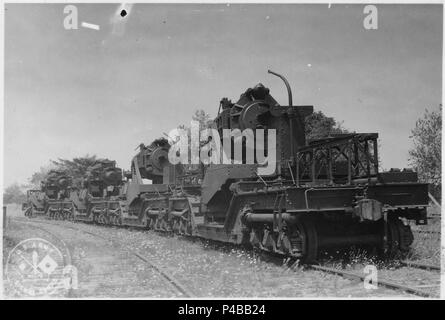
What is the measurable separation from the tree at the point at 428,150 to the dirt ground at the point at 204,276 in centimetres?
A: 1014

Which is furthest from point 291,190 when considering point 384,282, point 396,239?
point 396,239

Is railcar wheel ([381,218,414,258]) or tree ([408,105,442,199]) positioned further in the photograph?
tree ([408,105,442,199])

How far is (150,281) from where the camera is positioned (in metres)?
8.47

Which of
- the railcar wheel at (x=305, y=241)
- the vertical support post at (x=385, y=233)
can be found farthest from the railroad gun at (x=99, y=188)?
the vertical support post at (x=385, y=233)

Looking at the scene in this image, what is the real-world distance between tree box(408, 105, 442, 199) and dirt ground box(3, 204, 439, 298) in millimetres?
10137

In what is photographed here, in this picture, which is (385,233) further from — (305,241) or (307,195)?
(307,195)

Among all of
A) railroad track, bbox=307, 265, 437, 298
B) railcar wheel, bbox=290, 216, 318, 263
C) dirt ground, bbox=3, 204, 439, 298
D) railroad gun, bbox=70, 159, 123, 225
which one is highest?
railroad gun, bbox=70, 159, 123, 225

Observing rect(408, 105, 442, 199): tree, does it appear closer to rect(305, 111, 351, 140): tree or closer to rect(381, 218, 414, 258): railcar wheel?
rect(305, 111, 351, 140): tree

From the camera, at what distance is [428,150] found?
20.3 meters

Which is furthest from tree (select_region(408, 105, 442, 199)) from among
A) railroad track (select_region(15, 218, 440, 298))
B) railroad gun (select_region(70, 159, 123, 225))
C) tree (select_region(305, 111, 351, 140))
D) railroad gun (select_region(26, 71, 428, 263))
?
railroad gun (select_region(70, 159, 123, 225))

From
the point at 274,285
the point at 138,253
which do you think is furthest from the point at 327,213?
the point at 138,253

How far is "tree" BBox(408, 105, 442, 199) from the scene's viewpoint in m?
19.0

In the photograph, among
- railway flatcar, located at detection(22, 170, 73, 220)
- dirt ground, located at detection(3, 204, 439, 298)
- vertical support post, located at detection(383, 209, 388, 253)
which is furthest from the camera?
railway flatcar, located at detection(22, 170, 73, 220)

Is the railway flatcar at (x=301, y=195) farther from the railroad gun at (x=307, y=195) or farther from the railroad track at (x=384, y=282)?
the railroad track at (x=384, y=282)
